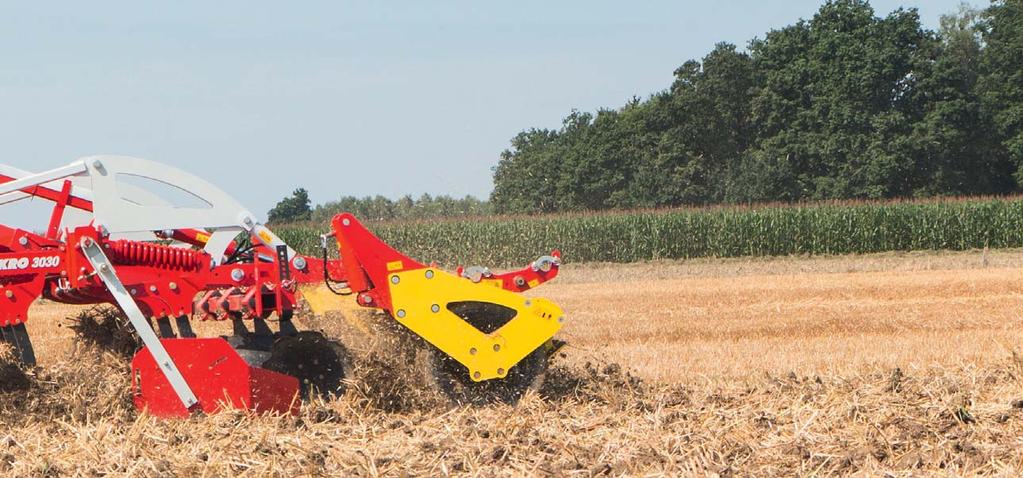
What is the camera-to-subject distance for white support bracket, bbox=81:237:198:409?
298 inches

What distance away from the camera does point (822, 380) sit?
8766 mm

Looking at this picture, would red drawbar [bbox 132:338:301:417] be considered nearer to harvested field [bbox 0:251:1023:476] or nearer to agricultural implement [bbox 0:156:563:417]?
agricultural implement [bbox 0:156:563:417]

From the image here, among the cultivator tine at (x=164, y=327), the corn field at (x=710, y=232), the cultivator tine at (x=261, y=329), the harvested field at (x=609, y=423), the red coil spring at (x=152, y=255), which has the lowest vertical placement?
the corn field at (x=710, y=232)

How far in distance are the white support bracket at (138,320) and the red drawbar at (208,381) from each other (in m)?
0.05

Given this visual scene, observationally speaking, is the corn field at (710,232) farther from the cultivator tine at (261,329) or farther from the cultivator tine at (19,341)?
the cultivator tine at (19,341)

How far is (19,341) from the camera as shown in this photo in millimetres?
7805

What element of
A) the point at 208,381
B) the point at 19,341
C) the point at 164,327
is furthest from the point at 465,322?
the point at 19,341

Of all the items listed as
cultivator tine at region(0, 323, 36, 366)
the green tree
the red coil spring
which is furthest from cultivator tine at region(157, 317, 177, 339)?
the green tree

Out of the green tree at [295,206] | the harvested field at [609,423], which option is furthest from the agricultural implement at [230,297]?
the green tree at [295,206]

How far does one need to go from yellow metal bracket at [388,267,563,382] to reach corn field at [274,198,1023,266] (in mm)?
26587

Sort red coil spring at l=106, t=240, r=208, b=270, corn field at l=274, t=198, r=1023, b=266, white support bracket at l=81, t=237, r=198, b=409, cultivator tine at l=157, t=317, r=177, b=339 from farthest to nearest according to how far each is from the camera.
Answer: corn field at l=274, t=198, r=1023, b=266 → cultivator tine at l=157, t=317, r=177, b=339 → red coil spring at l=106, t=240, r=208, b=270 → white support bracket at l=81, t=237, r=198, b=409

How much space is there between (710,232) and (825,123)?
19377 millimetres

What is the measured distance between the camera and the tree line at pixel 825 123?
5147 cm

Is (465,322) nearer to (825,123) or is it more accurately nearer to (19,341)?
(19,341)
